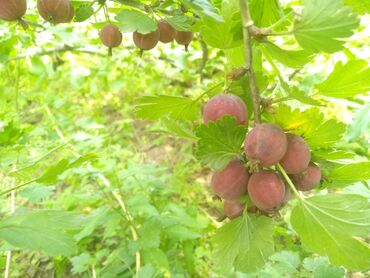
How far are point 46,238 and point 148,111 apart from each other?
0.32 metres

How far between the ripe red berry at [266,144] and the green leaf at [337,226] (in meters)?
0.11

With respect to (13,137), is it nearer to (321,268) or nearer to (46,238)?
(46,238)

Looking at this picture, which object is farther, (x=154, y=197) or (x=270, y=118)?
(x=154, y=197)

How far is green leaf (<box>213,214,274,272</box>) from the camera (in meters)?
0.65

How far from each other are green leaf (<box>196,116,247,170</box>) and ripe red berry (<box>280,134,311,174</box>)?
0.24 ft

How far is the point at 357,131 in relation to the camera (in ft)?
3.07

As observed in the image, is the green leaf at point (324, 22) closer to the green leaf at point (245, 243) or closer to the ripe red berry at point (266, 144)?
the ripe red berry at point (266, 144)

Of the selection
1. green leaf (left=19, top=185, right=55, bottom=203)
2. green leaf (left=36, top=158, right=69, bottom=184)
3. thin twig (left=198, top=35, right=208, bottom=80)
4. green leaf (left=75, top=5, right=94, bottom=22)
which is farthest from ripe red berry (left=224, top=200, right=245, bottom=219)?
thin twig (left=198, top=35, right=208, bottom=80)

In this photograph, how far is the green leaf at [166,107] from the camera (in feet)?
2.42

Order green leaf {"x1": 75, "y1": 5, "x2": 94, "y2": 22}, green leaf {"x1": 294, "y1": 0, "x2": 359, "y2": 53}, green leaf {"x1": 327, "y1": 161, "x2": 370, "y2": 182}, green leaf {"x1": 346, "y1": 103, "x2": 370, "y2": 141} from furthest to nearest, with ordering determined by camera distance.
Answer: green leaf {"x1": 346, "y1": 103, "x2": 370, "y2": 141} → green leaf {"x1": 75, "y1": 5, "x2": 94, "y2": 22} → green leaf {"x1": 327, "y1": 161, "x2": 370, "y2": 182} → green leaf {"x1": 294, "y1": 0, "x2": 359, "y2": 53}

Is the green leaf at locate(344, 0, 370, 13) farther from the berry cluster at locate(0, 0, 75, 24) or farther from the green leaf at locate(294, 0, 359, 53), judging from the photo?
the berry cluster at locate(0, 0, 75, 24)

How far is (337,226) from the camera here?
611 mm

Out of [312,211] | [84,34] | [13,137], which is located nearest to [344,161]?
[312,211]

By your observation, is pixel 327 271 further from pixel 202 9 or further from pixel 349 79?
pixel 202 9
